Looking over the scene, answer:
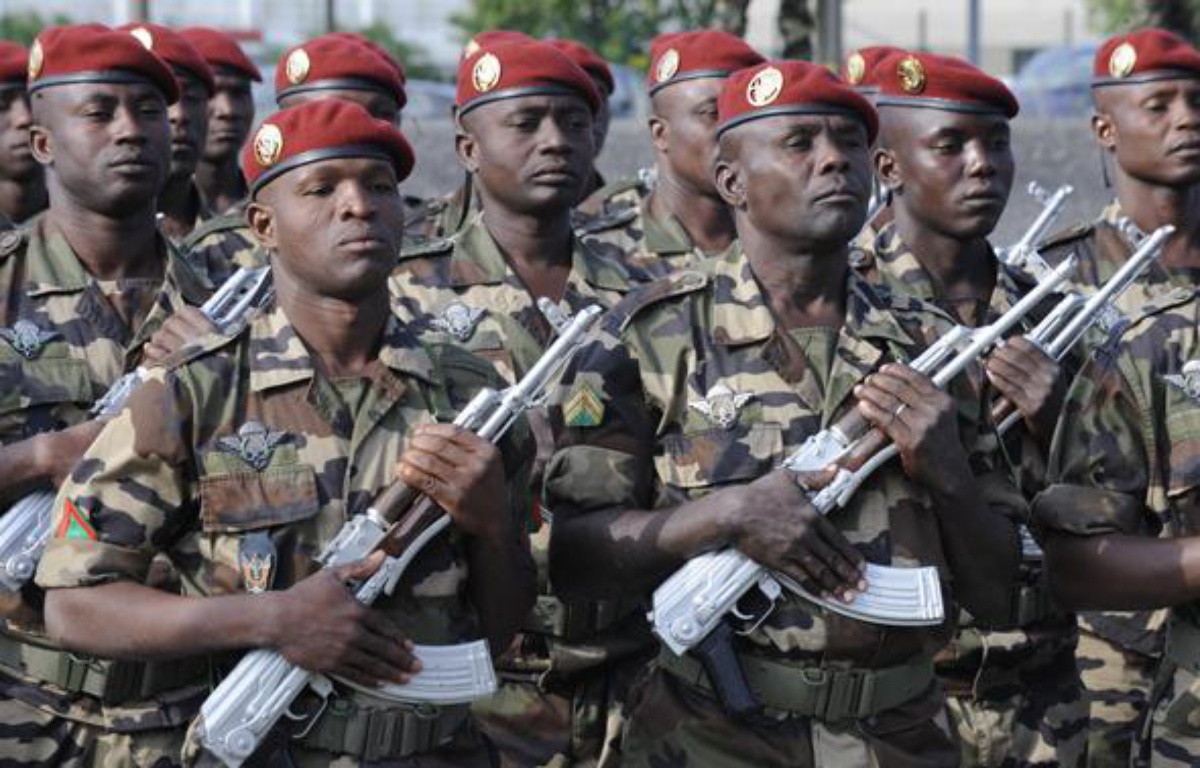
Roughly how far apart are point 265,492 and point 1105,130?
420 cm

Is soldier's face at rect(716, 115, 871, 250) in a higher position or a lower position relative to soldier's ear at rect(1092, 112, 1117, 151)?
higher

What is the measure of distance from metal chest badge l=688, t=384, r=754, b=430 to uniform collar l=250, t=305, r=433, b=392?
2.07ft

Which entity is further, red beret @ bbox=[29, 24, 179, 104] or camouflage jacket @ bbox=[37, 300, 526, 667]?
red beret @ bbox=[29, 24, 179, 104]

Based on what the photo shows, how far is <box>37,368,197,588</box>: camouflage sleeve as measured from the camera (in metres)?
5.19

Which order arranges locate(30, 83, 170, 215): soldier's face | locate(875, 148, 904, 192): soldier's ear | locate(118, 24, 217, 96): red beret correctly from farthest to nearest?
locate(118, 24, 217, 96): red beret
locate(875, 148, 904, 192): soldier's ear
locate(30, 83, 170, 215): soldier's face

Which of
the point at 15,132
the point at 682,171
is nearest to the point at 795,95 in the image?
the point at 682,171

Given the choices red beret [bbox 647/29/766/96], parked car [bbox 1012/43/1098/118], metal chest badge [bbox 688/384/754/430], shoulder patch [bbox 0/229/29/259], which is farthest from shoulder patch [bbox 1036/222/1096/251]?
parked car [bbox 1012/43/1098/118]

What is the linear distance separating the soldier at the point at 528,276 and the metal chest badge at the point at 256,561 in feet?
5.76

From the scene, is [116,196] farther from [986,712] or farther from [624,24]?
[624,24]

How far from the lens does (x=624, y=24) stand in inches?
981

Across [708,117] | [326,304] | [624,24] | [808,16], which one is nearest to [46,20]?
[624,24]

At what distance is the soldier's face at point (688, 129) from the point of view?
8773mm

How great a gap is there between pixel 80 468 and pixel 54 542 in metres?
0.17

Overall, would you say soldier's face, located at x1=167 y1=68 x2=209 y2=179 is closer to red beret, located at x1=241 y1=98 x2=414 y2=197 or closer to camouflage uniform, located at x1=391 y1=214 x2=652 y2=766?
camouflage uniform, located at x1=391 y1=214 x2=652 y2=766
